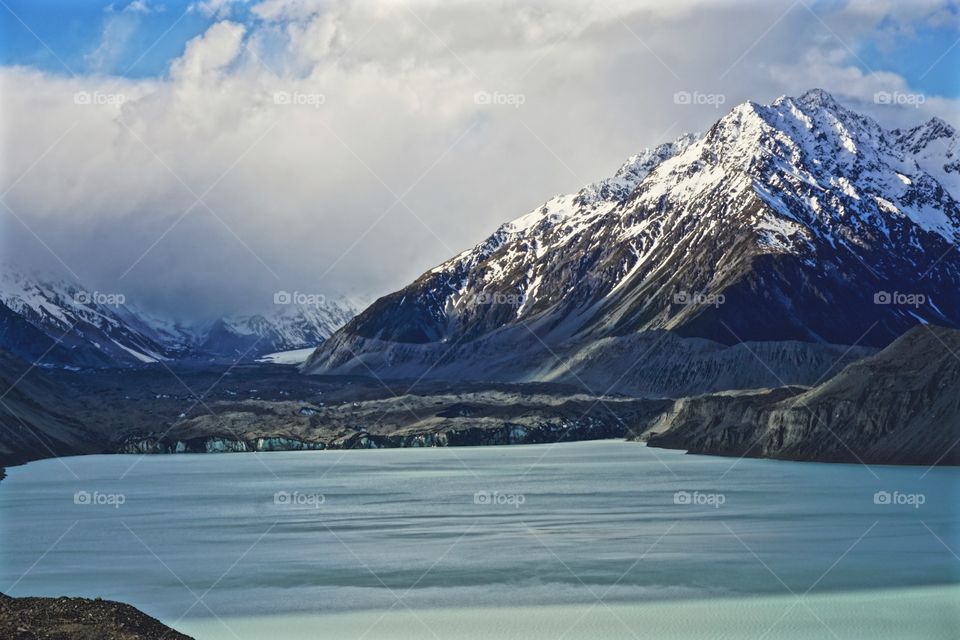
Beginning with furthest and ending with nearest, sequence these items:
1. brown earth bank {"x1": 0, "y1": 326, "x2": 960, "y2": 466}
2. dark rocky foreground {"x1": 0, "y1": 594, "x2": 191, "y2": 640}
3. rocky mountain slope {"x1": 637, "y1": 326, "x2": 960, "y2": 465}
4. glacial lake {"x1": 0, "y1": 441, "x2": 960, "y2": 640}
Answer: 1. brown earth bank {"x1": 0, "y1": 326, "x2": 960, "y2": 466}
2. rocky mountain slope {"x1": 637, "y1": 326, "x2": 960, "y2": 465}
3. glacial lake {"x1": 0, "y1": 441, "x2": 960, "y2": 640}
4. dark rocky foreground {"x1": 0, "y1": 594, "x2": 191, "y2": 640}

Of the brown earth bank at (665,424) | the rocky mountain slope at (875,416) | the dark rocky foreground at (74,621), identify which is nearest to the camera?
the dark rocky foreground at (74,621)

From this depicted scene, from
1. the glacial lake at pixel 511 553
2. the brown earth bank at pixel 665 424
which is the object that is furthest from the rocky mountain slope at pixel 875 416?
the glacial lake at pixel 511 553

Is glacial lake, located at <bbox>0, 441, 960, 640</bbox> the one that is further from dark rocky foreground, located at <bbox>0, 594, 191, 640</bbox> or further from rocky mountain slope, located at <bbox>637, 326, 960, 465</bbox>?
dark rocky foreground, located at <bbox>0, 594, 191, 640</bbox>

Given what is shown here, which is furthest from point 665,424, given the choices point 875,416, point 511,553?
point 511,553

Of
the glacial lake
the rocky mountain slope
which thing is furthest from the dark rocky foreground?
the rocky mountain slope

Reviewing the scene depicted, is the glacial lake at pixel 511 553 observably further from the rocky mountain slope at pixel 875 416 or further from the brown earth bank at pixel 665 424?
the brown earth bank at pixel 665 424

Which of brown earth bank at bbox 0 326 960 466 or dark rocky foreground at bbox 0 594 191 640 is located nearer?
dark rocky foreground at bbox 0 594 191 640
